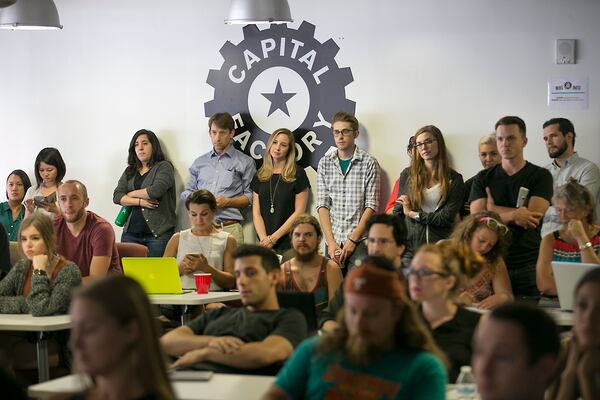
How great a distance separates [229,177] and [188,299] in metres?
2.76

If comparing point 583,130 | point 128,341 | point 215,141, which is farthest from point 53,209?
point 128,341

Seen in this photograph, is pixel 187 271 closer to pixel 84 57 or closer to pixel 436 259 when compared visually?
pixel 436 259

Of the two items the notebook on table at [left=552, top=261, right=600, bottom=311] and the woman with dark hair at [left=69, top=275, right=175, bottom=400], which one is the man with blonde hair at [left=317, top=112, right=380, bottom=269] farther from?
the woman with dark hair at [left=69, top=275, right=175, bottom=400]

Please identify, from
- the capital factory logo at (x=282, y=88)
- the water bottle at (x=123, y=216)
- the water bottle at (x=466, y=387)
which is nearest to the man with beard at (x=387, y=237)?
the water bottle at (x=466, y=387)

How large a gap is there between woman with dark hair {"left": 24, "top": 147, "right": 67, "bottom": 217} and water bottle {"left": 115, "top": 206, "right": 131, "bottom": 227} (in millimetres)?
616

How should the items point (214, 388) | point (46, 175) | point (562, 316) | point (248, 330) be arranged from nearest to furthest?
point (214, 388), point (248, 330), point (562, 316), point (46, 175)

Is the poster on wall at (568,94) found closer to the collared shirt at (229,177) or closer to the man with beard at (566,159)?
the man with beard at (566,159)

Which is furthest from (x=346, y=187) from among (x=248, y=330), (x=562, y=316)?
(x=248, y=330)

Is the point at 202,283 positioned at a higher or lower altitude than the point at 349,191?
lower

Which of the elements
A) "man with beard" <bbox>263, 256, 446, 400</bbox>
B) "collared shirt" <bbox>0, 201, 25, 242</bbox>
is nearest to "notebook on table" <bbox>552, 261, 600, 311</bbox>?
"man with beard" <bbox>263, 256, 446, 400</bbox>

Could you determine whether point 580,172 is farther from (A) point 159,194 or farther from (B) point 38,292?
(B) point 38,292

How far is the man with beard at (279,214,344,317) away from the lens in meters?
6.39

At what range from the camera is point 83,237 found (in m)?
7.02

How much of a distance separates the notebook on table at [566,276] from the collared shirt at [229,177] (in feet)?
13.1
